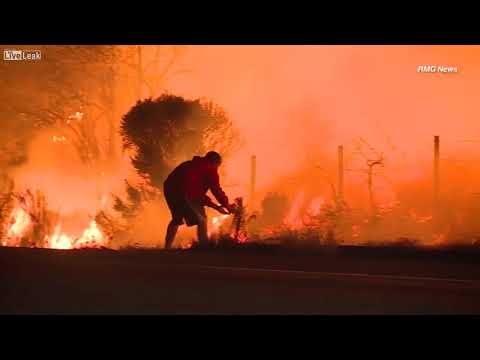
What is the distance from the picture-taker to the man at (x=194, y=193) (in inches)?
495

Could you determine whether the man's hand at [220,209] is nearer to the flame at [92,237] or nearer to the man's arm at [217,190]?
the man's arm at [217,190]

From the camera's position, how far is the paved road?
7.24 meters

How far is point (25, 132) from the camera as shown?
15.2 meters

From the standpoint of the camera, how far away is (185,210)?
508 inches

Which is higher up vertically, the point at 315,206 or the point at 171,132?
the point at 171,132

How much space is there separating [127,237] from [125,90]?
12.7ft

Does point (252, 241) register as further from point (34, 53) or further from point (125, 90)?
point (34, 53)

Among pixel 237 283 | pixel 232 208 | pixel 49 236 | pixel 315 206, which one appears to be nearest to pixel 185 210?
pixel 232 208

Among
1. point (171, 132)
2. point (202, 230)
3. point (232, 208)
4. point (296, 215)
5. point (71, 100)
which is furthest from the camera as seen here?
point (71, 100)
